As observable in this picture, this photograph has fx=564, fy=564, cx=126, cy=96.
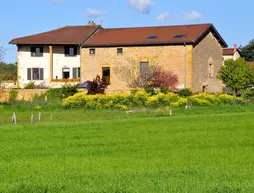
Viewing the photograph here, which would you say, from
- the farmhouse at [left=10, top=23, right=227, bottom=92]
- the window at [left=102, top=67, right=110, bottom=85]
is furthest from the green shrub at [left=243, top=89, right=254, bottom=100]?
the window at [left=102, top=67, right=110, bottom=85]

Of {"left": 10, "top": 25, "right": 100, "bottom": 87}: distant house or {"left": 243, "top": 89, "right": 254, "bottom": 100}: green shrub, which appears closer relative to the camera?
{"left": 243, "top": 89, "right": 254, "bottom": 100}: green shrub

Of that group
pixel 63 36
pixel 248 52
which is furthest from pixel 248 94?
pixel 248 52

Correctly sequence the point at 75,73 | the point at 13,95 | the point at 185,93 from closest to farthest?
the point at 185,93 < the point at 13,95 < the point at 75,73

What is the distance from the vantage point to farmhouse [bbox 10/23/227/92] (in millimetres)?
55094

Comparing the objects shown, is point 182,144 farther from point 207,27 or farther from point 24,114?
point 207,27

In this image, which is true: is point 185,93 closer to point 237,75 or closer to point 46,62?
point 237,75

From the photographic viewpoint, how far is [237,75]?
5191cm

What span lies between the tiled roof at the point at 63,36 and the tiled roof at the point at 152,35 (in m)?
1.16

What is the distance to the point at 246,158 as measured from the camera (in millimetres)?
15305

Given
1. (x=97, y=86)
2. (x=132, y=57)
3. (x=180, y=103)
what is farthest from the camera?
(x=132, y=57)

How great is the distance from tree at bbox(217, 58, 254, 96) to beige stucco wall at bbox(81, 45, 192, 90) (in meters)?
3.52

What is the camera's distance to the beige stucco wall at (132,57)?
5466 centimetres

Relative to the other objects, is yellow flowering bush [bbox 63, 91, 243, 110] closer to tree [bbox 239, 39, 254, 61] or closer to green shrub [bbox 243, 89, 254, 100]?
green shrub [bbox 243, 89, 254, 100]

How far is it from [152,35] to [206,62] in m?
6.31
